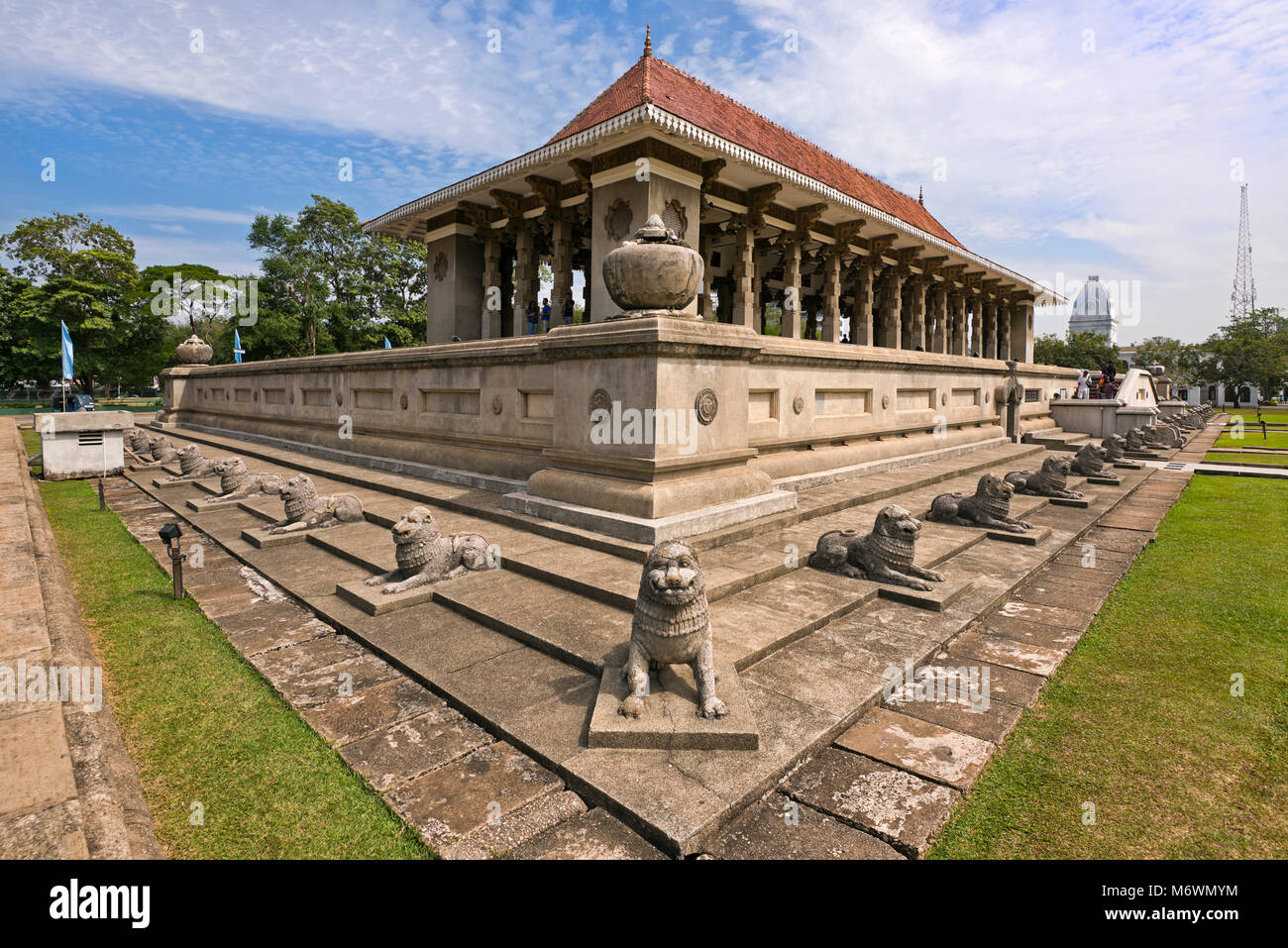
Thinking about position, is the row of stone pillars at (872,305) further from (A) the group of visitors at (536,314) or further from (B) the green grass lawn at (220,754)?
(B) the green grass lawn at (220,754)

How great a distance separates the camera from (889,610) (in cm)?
485

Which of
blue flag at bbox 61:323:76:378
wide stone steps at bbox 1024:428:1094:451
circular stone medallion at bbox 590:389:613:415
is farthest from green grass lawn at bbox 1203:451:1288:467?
blue flag at bbox 61:323:76:378

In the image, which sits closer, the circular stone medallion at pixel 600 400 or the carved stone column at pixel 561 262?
the circular stone medallion at pixel 600 400

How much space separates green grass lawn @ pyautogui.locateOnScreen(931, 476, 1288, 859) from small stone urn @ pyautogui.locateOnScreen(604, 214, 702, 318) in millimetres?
4616

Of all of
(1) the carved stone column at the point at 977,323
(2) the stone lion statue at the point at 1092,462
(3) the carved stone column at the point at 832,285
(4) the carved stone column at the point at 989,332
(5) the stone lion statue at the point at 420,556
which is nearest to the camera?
(5) the stone lion statue at the point at 420,556

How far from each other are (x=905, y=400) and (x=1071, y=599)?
24.7 feet

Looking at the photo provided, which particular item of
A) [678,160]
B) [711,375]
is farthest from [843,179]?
[711,375]

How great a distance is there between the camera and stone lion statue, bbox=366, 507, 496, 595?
5.07m

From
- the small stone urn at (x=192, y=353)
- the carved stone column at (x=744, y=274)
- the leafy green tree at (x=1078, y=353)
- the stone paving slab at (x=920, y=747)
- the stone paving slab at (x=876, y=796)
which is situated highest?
the leafy green tree at (x=1078, y=353)

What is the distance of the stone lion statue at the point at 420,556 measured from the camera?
16.6 ft

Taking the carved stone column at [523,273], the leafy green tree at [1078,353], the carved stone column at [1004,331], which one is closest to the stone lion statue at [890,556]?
the carved stone column at [523,273]

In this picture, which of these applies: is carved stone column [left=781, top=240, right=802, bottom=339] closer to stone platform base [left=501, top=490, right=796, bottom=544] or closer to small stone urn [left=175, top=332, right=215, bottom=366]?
stone platform base [left=501, top=490, right=796, bottom=544]

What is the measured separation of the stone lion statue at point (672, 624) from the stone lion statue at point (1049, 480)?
756 cm
